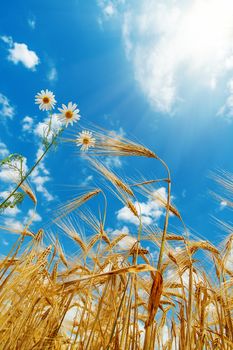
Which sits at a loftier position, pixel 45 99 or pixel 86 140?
pixel 45 99

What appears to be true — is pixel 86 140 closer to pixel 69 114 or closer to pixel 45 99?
pixel 69 114

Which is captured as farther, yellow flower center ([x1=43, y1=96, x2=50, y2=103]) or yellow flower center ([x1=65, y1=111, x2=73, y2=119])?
yellow flower center ([x1=43, y1=96, x2=50, y2=103])

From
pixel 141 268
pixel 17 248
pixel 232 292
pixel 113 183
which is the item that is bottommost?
pixel 141 268

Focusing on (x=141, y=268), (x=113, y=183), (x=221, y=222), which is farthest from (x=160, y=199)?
(x=141, y=268)

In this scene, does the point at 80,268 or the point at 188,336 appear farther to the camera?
the point at 80,268

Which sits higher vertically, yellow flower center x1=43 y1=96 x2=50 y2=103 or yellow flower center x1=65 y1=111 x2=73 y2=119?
yellow flower center x1=43 y1=96 x2=50 y2=103

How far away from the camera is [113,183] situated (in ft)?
7.16

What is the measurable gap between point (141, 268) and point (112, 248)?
1.68 m

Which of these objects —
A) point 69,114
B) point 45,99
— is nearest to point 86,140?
point 69,114

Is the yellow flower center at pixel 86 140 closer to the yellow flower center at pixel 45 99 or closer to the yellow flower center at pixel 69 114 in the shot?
the yellow flower center at pixel 69 114

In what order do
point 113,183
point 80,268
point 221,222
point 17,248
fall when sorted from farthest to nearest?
point 80,268
point 221,222
point 113,183
point 17,248

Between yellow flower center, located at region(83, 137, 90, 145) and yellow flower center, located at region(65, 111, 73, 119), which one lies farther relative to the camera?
yellow flower center, located at region(83, 137, 90, 145)

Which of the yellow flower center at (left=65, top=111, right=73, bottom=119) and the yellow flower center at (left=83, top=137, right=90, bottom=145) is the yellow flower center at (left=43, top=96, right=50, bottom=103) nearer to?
the yellow flower center at (left=65, top=111, right=73, bottom=119)

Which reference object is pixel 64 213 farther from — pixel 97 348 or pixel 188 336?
pixel 188 336
